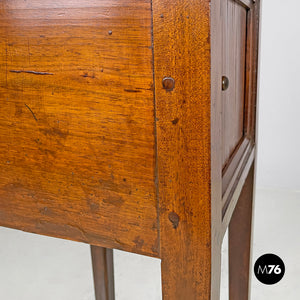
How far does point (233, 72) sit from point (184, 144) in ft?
1.19

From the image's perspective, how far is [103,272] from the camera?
1.12 metres

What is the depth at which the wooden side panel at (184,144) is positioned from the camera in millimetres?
455

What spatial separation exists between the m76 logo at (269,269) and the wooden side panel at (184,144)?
1081mm

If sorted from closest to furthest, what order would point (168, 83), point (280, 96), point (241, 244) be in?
point (168, 83) < point (241, 244) < point (280, 96)

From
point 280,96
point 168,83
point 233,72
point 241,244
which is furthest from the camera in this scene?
point 280,96

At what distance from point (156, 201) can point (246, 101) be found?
0.52 m

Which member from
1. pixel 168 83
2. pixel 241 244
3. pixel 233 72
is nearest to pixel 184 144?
pixel 168 83

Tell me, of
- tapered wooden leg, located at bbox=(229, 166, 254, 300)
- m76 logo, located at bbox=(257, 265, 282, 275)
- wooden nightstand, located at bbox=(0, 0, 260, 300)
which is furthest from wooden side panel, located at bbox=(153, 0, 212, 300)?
m76 logo, located at bbox=(257, 265, 282, 275)

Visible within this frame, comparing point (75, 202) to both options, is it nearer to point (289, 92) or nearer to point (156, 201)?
point (156, 201)

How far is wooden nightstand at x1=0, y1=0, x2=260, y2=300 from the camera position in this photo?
47cm

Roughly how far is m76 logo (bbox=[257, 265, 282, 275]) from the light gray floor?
1.4 inches

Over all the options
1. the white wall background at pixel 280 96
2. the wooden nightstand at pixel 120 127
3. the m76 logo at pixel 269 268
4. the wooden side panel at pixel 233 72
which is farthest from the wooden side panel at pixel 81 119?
the white wall background at pixel 280 96

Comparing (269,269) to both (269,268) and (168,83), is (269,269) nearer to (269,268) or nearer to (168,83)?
(269,268)

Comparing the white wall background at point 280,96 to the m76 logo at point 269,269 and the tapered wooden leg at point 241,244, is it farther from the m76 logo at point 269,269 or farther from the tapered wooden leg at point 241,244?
the tapered wooden leg at point 241,244
